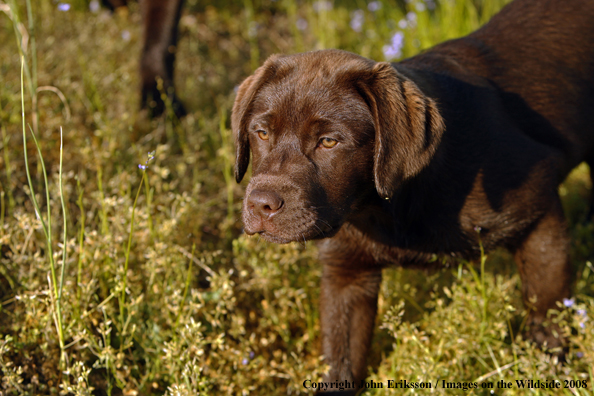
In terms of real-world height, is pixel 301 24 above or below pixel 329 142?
below

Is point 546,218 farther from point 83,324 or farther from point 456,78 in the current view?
point 83,324

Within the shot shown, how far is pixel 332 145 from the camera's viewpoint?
2115 millimetres

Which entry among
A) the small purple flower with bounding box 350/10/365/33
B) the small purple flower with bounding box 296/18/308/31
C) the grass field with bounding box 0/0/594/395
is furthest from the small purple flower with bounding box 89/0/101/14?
the small purple flower with bounding box 350/10/365/33

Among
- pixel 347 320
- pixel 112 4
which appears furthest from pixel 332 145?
pixel 112 4

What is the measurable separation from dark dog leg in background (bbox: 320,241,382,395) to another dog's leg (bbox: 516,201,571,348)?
701mm

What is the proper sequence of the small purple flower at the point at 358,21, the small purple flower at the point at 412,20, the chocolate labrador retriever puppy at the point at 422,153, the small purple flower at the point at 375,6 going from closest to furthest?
the chocolate labrador retriever puppy at the point at 422,153
the small purple flower at the point at 412,20
the small purple flower at the point at 375,6
the small purple flower at the point at 358,21

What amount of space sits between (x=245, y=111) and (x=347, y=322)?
3.67ft

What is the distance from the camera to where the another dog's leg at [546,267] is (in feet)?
8.50

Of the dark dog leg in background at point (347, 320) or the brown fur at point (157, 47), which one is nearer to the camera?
the dark dog leg in background at point (347, 320)

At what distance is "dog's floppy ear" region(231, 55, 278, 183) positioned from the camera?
7.82 feet

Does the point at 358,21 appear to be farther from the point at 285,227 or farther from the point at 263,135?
the point at 285,227

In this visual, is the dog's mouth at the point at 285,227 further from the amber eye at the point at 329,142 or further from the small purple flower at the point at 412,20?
the small purple flower at the point at 412,20

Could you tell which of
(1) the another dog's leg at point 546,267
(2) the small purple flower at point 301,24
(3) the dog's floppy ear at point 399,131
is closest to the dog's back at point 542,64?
Answer: (1) the another dog's leg at point 546,267

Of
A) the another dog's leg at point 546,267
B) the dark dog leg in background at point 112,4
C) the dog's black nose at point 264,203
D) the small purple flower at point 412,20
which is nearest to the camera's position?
the dog's black nose at point 264,203
